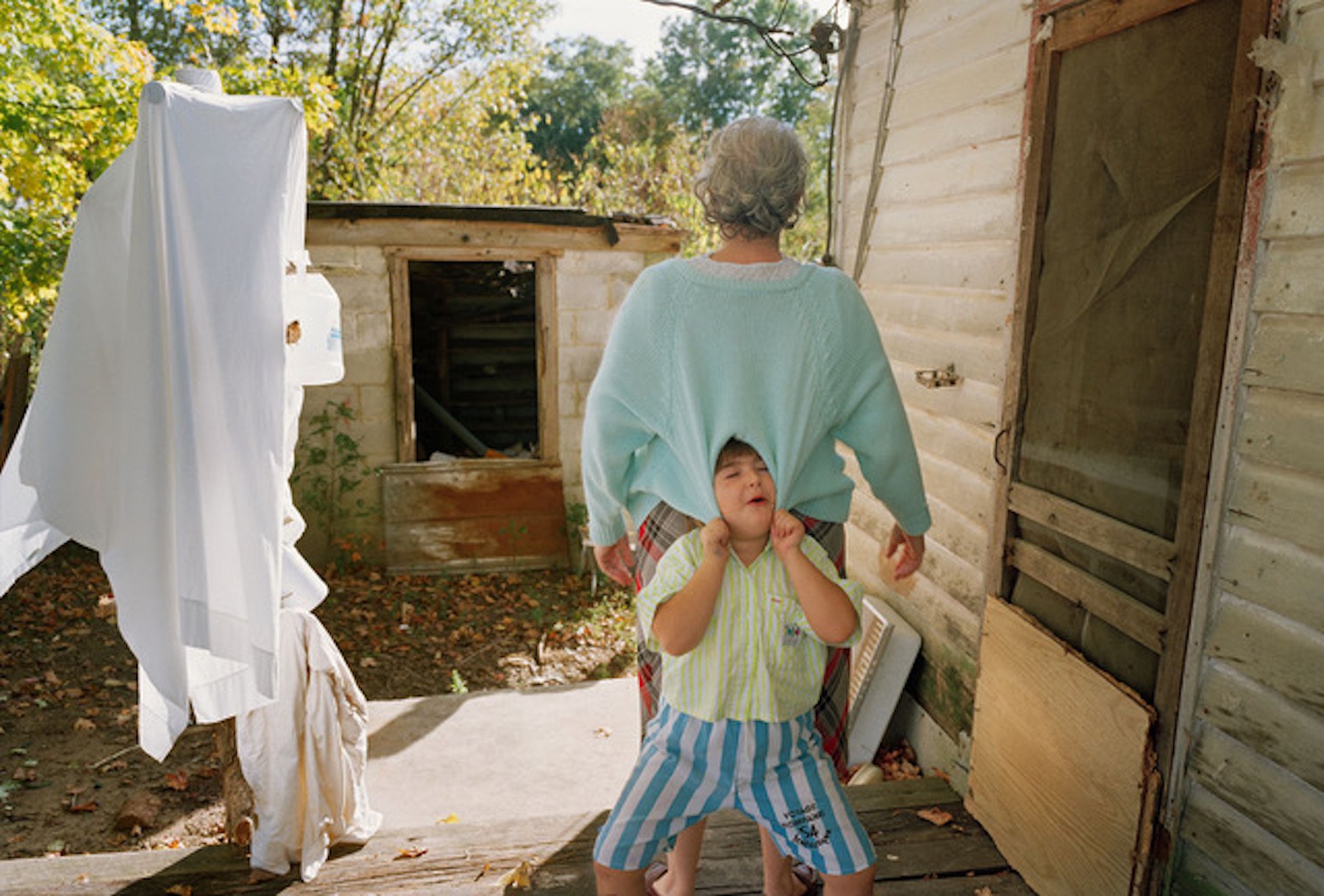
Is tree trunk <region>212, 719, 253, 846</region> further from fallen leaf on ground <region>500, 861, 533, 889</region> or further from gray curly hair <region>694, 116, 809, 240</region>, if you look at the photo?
gray curly hair <region>694, 116, 809, 240</region>

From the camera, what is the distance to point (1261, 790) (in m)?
2.12

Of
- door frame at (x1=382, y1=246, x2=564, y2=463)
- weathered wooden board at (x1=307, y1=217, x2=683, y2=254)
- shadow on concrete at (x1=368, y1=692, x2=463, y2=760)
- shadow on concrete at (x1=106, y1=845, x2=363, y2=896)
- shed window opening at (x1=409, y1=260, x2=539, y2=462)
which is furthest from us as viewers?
shed window opening at (x1=409, y1=260, x2=539, y2=462)

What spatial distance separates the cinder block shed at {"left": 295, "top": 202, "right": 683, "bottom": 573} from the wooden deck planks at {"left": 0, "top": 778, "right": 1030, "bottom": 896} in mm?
5229

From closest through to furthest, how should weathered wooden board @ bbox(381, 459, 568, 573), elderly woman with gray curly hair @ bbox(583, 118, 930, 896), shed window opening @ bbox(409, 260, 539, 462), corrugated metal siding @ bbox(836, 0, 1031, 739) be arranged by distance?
elderly woman with gray curly hair @ bbox(583, 118, 930, 896), corrugated metal siding @ bbox(836, 0, 1031, 739), weathered wooden board @ bbox(381, 459, 568, 573), shed window opening @ bbox(409, 260, 539, 462)

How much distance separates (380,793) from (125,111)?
6.63 meters

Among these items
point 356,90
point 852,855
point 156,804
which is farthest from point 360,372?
point 356,90

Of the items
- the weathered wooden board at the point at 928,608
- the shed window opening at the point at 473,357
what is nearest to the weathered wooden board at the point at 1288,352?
the weathered wooden board at the point at 928,608

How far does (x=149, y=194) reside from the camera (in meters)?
2.34

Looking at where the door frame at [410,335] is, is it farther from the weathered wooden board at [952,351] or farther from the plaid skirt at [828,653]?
the plaid skirt at [828,653]

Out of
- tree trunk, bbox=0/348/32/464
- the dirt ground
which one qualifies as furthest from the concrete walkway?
tree trunk, bbox=0/348/32/464

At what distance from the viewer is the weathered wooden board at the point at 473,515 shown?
26.7ft

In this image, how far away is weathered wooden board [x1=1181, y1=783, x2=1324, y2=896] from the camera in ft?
6.61

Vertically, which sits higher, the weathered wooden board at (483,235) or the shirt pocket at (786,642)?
the weathered wooden board at (483,235)

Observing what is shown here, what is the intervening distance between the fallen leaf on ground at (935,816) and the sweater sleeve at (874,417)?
1.41 metres
